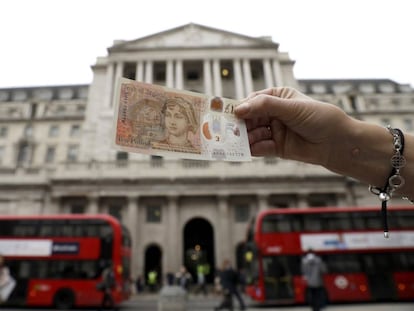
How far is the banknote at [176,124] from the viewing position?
2.73 meters

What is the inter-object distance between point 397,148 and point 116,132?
230cm

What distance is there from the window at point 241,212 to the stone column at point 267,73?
613 inches

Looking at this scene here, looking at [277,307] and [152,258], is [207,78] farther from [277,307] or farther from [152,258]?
[277,307]

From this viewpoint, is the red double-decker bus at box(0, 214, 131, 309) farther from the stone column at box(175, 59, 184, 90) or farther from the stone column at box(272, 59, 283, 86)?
the stone column at box(272, 59, 283, 86)

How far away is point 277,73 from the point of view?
38.1 meters

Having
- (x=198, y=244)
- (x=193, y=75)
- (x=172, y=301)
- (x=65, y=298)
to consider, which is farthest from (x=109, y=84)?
(x=172, y=301)

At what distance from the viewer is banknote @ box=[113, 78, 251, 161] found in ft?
8.95

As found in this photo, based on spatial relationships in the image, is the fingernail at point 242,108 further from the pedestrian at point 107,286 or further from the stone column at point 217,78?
the stone column at point 217,78

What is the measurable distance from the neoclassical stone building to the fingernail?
24.0 metres

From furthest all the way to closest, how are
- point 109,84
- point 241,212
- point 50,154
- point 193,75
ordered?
point 50,154 → point 193,75 → point 109,84 → point 241,212

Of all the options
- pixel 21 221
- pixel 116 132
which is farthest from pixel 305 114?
pixel 21 221

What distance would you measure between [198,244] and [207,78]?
1898 centimetres

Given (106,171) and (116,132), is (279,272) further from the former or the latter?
(106,171)

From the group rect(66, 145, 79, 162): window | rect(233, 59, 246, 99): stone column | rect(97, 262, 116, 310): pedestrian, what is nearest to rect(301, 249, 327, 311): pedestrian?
rect(97, 262, 116, 310): pedestrian
